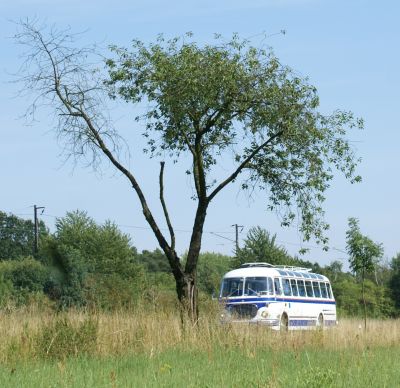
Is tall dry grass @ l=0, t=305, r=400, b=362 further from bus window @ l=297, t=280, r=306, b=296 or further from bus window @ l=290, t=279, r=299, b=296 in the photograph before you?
bus window @ l=297, t=280, r=306, b=296

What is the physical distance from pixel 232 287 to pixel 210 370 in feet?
72.8

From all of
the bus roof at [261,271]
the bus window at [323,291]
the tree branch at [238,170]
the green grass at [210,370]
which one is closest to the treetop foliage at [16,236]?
the bus window at [323,291]

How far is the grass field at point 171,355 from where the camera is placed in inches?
443

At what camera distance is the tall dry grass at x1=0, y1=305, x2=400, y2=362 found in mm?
15562

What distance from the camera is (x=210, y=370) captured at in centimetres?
1295

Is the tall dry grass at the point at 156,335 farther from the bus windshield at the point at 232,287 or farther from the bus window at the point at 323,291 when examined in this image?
the bus window at the point at 323,291

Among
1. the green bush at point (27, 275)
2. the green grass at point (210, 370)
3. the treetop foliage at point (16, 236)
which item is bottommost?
the green grass at point (210, 370)

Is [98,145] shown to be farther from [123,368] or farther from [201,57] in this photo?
[123,368]

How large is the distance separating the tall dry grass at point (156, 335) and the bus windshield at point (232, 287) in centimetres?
1351

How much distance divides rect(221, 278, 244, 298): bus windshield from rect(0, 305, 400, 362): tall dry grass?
13506 mm

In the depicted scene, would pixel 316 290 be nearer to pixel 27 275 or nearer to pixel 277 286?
pixel 277 286

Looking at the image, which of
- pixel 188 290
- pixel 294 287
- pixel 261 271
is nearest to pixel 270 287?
pixel 261 271

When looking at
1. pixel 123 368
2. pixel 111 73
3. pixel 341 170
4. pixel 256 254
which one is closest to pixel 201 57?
pixel 111 73

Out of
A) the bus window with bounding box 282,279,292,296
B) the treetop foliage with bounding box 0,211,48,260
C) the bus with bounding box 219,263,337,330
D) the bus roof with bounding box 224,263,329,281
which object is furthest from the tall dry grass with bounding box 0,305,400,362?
the treetop foliage with bounding box 0,211,48,260
